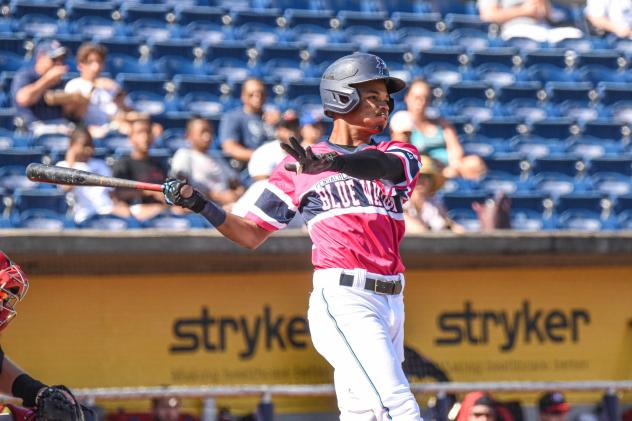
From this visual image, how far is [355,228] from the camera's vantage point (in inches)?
177

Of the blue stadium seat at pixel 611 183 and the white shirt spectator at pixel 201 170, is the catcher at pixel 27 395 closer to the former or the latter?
the white shirt spectator at pixel 201 170

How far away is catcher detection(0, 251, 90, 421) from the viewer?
13.3ft

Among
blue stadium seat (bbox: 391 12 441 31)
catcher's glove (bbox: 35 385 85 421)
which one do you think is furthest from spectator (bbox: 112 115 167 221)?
blue stadium seat (bbox: 391 12 441 31)

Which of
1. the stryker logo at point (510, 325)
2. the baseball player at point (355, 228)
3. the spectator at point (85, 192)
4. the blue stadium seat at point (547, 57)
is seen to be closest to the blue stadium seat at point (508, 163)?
the stryker logo at point (510, 325)

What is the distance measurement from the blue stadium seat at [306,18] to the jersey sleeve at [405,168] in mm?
6373

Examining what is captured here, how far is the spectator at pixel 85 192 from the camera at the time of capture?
772cm

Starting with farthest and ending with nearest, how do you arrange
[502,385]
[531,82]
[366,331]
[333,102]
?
[531,82] < [502,385] < [333,102] < [366,331]

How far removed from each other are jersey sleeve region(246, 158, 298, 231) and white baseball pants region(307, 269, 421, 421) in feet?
1.00

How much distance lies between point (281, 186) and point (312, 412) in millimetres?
3436

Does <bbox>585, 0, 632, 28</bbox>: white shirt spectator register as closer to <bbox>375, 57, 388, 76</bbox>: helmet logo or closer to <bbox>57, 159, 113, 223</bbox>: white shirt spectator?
<bbox>57, 159, 113, 223</bbox>: white shirt spectator

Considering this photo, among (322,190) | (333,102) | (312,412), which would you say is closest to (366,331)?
(322,190)

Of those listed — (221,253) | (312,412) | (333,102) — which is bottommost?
(312,412)

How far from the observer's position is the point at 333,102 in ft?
15.2

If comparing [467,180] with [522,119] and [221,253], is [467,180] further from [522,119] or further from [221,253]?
[221,253]
